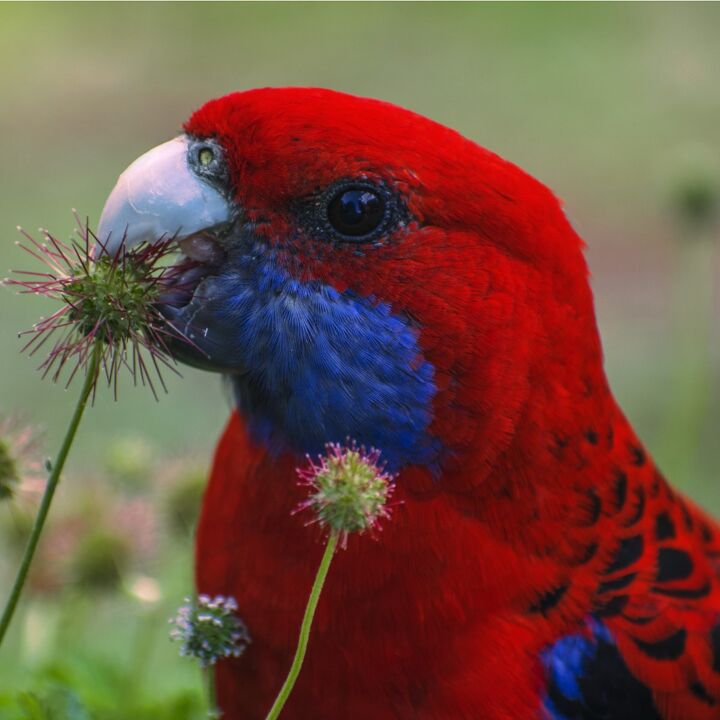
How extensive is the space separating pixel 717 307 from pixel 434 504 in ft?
16.5

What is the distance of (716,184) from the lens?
11.6 ft

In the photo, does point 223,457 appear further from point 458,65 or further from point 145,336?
point 458,65

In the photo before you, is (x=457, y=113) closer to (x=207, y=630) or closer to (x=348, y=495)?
(x=207, y=630)

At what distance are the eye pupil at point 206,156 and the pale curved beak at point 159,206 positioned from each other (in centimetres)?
2

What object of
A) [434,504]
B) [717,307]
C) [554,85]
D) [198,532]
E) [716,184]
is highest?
[554,85]

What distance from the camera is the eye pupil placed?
6.31 feet

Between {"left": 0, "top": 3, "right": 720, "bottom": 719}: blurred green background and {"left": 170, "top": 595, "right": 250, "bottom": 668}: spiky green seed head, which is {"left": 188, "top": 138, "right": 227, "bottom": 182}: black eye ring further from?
{"left": 0, "top": 3, "right": 720, "bottom": 719}: blurred green background

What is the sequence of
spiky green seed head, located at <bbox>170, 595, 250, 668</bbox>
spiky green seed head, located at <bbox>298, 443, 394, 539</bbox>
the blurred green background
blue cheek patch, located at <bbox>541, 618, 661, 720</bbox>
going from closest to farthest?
spiky green seed head, located at <bbox>298, 443, 394, 539</bbox>
spiky green seed head, located at <bbox>170, 595, 250, 668</bbox>
blue cheek patch, located at <bbox>541, 618, 661, 720</bbox>
the blurred green background

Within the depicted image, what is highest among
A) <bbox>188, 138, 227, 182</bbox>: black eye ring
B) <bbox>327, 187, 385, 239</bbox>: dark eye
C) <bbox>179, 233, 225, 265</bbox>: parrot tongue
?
<bbox>188, 138, 227, 182</bbox>: black eye ring

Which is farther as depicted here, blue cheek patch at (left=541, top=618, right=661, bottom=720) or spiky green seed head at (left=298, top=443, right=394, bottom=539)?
blue cheek patch at (left=541, top=618, right=661, bottom=720)

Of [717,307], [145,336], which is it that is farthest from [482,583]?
[717,307]

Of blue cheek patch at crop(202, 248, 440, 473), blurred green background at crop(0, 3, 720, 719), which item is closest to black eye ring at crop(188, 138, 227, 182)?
blue cheek patch at crop(202, 248, 440, 473)

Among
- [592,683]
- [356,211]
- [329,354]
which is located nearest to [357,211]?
[356,211]

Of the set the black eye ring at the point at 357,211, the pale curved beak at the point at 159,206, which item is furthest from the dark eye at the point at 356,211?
the pale curved beak at the point at 159,206
